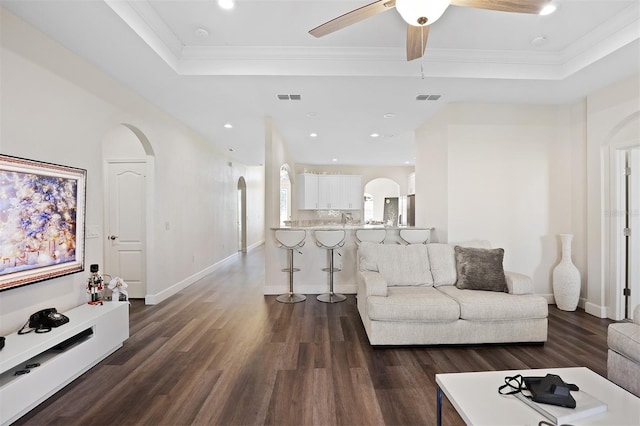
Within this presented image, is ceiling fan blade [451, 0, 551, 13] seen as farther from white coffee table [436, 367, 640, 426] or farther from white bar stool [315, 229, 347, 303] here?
white bar stool [315, 229, 347, 303]

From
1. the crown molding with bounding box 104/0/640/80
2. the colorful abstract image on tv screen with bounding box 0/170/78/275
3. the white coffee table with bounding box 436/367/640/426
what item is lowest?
the white coffee table with bounding box 436/367/640/426

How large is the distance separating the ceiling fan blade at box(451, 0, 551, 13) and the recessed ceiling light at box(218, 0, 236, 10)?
68.6 inches

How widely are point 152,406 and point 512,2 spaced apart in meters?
3.54

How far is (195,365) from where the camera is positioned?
263 cm

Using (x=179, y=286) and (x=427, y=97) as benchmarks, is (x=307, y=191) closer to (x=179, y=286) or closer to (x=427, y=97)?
(x=179, y=286)

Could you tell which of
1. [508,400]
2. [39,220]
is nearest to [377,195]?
[39,220]

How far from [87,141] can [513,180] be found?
5266 mm

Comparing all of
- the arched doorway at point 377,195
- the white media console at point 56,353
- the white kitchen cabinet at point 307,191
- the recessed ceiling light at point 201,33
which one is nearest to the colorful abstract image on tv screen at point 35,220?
the white media console at point 56,353

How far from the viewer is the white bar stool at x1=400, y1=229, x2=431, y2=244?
4746 millimetres

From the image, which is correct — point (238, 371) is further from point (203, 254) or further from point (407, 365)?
point (203, 254)

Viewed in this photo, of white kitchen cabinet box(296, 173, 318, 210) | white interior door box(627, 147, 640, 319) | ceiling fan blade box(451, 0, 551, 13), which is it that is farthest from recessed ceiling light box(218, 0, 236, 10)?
white kitchen cabinet box(296, 173, 318, 210)

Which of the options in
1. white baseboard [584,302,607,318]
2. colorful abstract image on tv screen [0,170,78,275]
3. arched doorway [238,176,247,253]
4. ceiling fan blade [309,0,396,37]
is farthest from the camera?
arched doorway [238,176,247,253]

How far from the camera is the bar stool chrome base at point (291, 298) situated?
178 inches

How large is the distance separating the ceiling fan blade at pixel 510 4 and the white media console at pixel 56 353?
3.55 m
